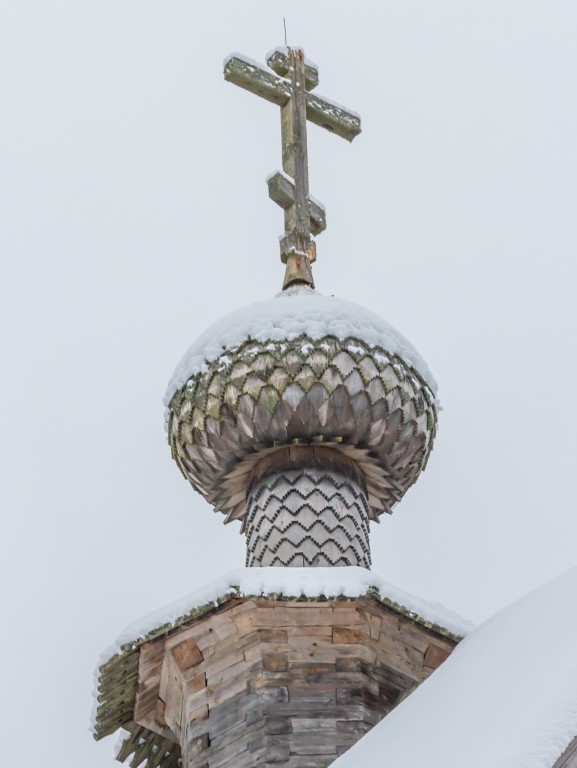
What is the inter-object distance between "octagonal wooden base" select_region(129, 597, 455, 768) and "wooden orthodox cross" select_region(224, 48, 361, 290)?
2.90 meters

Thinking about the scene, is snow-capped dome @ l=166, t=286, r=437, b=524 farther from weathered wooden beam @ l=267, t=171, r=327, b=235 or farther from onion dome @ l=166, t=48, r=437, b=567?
weathered wooden beam @ l=267, t=171, r=327, b=235

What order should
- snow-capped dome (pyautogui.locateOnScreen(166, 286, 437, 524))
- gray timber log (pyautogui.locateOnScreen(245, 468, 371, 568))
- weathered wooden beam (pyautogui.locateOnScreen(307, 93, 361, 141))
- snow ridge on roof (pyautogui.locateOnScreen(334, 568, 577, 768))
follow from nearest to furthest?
snow ridge on roof (pyautogui.locateOnScreen(334, 568, 577, 768)), gray timber log (pyautogui.locateOnScreen(245, 468, 371, 568)), snow-capped dome (pyautogui.locateOnScreen(166, 286, 437, 524)), weathered wooden beam (pyautogui.locateOnScreen(307, 93, 361, 141))

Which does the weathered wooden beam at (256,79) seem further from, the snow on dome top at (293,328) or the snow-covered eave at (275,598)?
the snow-covered eave at (275,598)

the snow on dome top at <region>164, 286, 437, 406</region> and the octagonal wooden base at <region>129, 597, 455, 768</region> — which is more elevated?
the snow on dome top at <region>164, 286, 437, 406</region>

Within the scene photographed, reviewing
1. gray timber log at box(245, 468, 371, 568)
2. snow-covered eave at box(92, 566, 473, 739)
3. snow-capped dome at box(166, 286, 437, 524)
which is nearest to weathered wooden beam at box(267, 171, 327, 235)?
snow-capped dome at box(166, 286, 437, 524)

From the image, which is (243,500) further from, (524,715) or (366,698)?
(524,715)

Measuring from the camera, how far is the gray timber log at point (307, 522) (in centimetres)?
963

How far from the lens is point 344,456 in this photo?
1005cm

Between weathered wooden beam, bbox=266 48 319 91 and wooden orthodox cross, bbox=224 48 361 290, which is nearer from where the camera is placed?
wooden orthodox cross, bbox=224 48 361 290

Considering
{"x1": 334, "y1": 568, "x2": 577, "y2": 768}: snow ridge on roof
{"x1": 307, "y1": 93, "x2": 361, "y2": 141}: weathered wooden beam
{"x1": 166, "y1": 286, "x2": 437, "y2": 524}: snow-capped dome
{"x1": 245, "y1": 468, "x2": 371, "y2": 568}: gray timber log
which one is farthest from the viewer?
{"x1": 307, "y1": 93, "x2": 361, "y2": 141}: weathered wooden beam

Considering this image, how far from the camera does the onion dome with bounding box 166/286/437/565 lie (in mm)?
9727

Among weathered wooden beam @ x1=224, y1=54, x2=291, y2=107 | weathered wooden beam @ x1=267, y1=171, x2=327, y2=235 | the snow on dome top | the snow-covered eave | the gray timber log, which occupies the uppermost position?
weathered wooden beam @ x1=224, y1=54, x2=291, y2=107

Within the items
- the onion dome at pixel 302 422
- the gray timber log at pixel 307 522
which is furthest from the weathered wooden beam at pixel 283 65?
the gray timber log at pixel 307 522

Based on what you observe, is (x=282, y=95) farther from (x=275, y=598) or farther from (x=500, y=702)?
(x=500, y=702)
